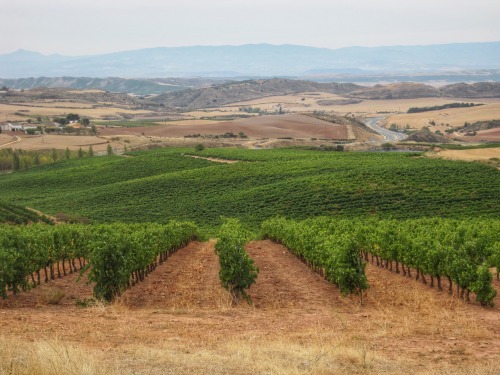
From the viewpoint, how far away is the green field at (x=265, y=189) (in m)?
70.2

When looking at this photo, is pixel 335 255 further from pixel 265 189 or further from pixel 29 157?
pixel 29 157

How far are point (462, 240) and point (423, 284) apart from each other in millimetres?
4939

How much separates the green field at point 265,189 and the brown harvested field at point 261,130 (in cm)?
4892

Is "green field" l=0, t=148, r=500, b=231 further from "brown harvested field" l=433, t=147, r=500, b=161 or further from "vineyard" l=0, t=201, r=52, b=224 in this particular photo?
"vineyard" l=0, t=201, r=52, b=224

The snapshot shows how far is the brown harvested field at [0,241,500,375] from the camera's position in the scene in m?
15.1

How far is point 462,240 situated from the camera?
1342 inches

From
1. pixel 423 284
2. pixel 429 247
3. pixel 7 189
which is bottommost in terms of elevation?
pixel 7 189

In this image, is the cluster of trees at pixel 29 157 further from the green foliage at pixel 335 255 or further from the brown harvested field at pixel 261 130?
the green foliage at pixel 335 255

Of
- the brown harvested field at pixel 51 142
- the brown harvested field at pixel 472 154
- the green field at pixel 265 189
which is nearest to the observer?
the green field at pixel 265 189

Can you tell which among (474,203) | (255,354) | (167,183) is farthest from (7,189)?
(255,354)

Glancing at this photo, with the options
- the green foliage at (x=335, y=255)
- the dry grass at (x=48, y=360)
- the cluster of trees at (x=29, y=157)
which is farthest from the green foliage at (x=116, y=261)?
the cluster of trees at (x=29, y=157)

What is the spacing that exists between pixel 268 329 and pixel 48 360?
8.13 m

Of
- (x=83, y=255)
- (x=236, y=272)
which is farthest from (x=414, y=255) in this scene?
(x=83, y=255)

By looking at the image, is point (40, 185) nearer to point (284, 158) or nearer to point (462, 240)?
point (284, 158)
